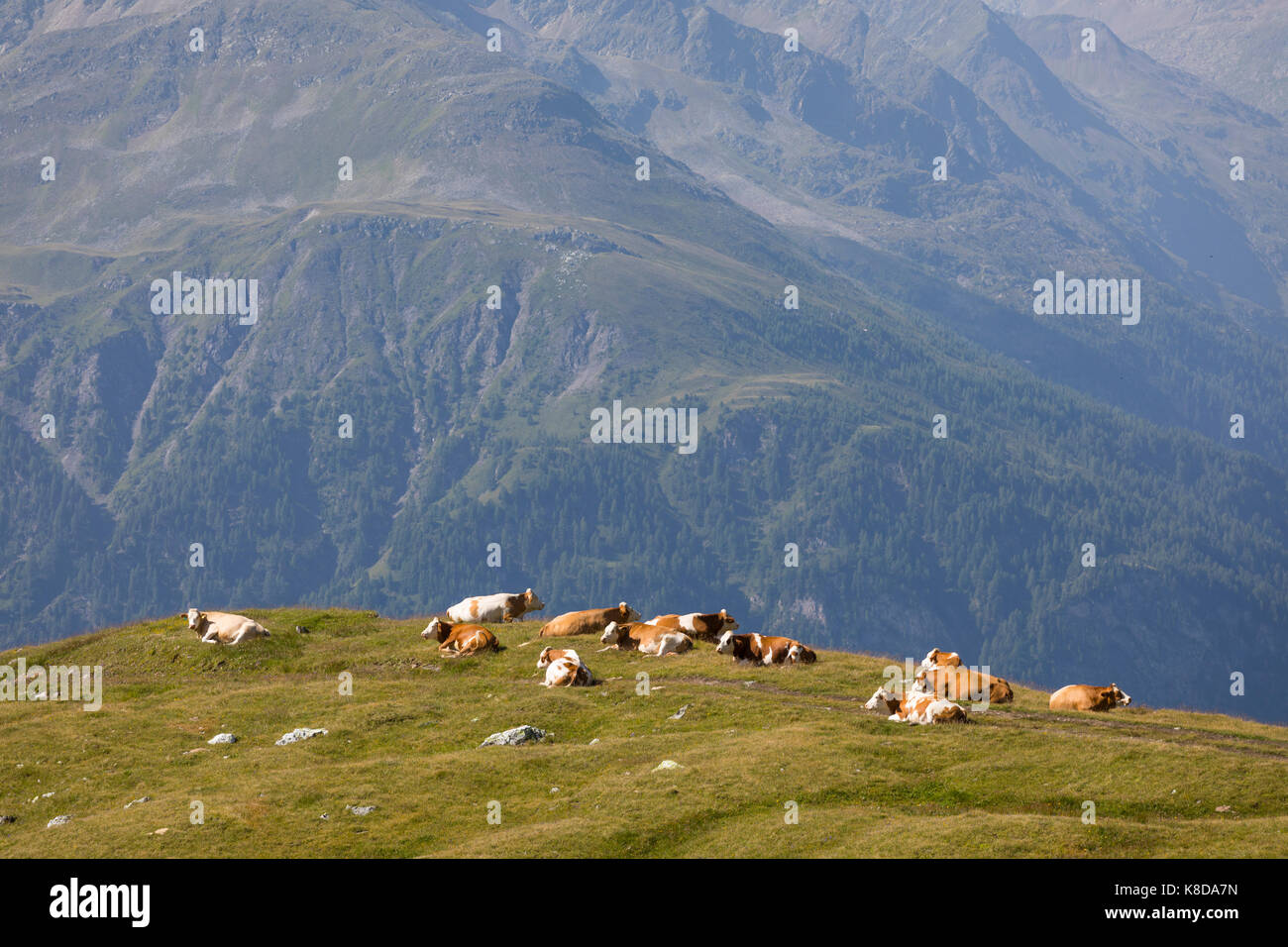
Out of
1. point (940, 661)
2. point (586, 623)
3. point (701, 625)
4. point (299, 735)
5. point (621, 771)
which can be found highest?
point (586, 623)

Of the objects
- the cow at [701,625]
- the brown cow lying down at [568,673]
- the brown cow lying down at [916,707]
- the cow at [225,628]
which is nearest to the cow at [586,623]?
the cow at [701,625]

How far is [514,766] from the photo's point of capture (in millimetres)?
33125

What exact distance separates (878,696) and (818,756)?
6492 mm

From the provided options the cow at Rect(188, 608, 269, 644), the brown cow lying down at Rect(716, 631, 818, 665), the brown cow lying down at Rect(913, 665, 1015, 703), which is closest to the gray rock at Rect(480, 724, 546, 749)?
the brown cow lying down at Rect(716, 631, 818, 665)

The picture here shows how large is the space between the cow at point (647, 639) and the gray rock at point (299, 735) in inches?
499

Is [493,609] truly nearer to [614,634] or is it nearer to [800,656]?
[614,634]

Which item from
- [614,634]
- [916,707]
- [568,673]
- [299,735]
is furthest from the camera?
[614,634]

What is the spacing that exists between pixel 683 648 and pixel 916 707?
11.4 m

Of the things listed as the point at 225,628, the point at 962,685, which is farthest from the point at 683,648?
the point at 225,628

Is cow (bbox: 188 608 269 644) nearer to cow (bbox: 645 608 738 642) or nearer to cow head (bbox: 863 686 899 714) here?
cow (bbox: 645 608 738 642)

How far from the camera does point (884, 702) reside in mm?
37938
